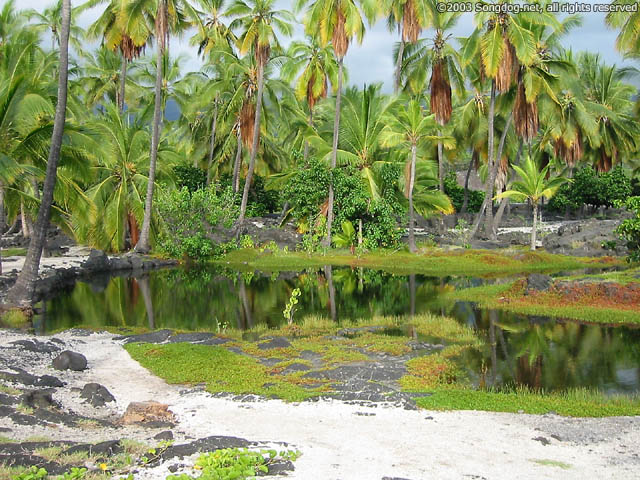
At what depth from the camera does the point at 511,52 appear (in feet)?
110

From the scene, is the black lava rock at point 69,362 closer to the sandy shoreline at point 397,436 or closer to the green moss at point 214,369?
the sandy shoreline at point 397,436

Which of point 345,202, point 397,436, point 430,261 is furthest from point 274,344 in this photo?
point 345,202

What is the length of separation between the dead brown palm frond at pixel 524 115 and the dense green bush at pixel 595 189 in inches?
518

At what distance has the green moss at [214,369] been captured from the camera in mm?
11219

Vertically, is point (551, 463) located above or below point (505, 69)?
below

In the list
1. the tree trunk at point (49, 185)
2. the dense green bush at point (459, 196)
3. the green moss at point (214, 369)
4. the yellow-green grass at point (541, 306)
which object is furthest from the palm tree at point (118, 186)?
the dense green bush at point (459, 196)

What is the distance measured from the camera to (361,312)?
1972cm

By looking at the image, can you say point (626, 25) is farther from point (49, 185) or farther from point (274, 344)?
point (49, 185)

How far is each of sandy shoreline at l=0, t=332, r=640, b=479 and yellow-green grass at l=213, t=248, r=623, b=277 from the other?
61.8 feet

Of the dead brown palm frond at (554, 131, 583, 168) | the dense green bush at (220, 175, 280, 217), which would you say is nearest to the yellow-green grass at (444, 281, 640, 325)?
the dead brown palm frond at (554, 131, 583, 168)

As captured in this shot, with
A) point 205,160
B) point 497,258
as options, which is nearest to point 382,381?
point 497,258

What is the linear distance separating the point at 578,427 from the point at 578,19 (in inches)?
1423

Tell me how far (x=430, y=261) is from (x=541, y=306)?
1113 cm

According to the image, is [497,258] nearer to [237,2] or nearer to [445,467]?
[237,2]
